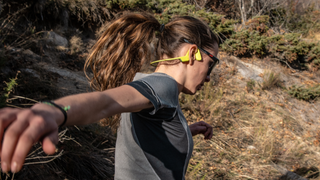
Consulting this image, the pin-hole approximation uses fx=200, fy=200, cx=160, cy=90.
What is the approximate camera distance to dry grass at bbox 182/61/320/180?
337cm

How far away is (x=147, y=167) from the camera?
1.10 metres

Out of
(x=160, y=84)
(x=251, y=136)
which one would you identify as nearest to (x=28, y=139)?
(x=160, y=84)

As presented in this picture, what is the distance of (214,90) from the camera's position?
18.1 ft

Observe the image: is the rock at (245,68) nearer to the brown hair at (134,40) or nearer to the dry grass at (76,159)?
the dry grass at (76,159)

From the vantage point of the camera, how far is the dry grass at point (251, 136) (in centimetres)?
337

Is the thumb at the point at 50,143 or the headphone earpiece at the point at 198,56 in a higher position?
the thumb at the point at 50,143

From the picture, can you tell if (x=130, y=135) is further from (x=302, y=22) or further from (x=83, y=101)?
(x=302, y=22)

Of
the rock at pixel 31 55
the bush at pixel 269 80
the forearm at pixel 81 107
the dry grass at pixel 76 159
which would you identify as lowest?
the bush at pixel 269 80

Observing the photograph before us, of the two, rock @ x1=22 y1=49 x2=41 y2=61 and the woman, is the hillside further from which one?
the woman

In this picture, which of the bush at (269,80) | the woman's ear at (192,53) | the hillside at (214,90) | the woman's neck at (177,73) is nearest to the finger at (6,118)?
the woman's neck at (177,73)

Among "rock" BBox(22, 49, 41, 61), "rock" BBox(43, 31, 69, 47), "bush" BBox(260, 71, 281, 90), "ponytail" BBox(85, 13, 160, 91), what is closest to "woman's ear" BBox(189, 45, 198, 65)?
"ponytail" BBox(85, 13, 160, 91)

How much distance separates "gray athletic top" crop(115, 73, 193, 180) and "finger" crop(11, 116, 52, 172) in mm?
503

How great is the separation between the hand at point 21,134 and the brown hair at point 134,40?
3.04 ft

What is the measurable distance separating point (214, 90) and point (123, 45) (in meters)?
4.53
